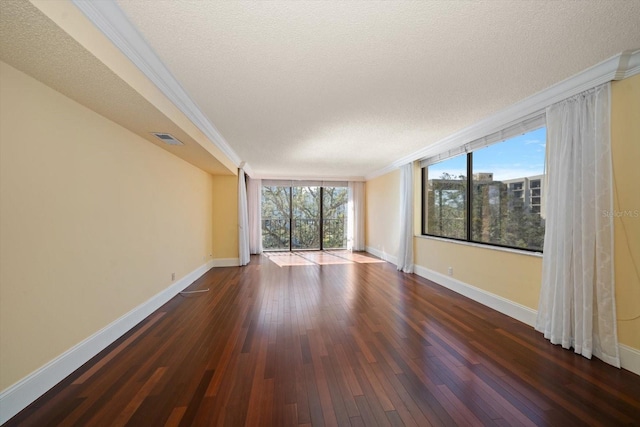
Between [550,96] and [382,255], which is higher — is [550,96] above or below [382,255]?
above

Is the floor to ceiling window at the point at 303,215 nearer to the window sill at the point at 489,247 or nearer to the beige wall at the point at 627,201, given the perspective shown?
the window sill at the point at 489,247

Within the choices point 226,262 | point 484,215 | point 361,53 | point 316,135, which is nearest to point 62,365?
point 361,53

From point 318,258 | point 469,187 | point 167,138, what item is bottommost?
point 318,258

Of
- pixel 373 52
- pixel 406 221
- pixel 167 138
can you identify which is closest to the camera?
pixel 373 52

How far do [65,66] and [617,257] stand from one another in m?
4.17

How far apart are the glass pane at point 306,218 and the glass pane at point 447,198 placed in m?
3.86

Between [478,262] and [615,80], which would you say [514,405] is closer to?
[478,262]

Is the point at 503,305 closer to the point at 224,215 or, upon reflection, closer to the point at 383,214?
the point at 383,214

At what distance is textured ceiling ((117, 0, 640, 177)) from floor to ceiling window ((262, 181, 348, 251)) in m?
4.72

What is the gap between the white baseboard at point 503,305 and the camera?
1857 millimetres

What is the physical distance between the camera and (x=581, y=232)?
2.10 m

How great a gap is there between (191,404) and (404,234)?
435 cm

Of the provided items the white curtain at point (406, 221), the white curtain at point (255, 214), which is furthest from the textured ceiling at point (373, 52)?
the white curtain at point (255, 214)

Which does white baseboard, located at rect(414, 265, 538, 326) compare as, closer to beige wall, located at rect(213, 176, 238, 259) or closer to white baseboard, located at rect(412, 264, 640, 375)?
white baseboard, located at rect(412, 264, 640, 375)
